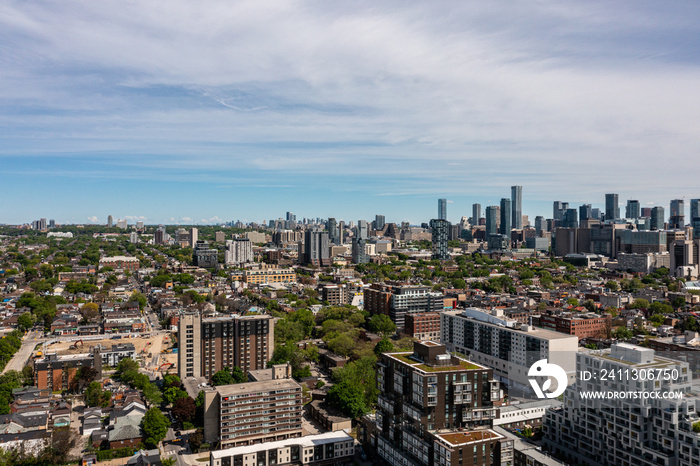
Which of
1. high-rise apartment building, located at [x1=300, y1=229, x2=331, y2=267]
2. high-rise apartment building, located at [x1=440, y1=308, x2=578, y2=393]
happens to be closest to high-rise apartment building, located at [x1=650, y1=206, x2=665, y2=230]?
high-rise apartment building, located at [x1=300, y1=229, x2=331, y2=267]

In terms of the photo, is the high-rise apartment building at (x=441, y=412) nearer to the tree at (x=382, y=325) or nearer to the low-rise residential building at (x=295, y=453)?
the low-rise residential building at (x=295, y=453)

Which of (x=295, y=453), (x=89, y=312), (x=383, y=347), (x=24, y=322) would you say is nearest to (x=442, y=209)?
(x=89, y=312)

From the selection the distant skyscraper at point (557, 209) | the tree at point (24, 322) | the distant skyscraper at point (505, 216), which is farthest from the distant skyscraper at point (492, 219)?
the tree at point (24, 322)

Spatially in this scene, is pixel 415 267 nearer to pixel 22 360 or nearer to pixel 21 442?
A: pixel 22 360

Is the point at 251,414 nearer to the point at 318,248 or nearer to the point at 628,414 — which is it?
the point at 628,414

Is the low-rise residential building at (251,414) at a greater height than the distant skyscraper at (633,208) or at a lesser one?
lesser

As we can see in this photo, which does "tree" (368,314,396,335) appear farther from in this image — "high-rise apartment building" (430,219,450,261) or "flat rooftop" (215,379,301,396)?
"high-rise apartment building" (430,219,450,261)
